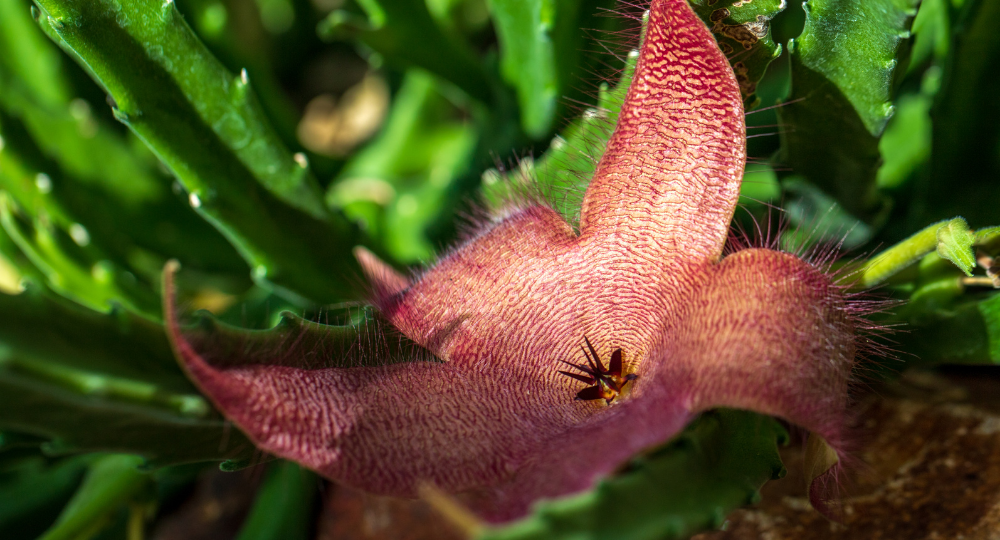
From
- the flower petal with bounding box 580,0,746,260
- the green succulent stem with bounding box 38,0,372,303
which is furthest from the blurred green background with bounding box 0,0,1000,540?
the flower petal with bounding box 580,0,746,260

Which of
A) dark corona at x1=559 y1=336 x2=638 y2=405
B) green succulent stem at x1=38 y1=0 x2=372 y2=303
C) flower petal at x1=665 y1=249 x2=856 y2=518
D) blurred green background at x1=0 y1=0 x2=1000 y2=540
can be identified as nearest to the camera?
flower petal at x1=665 y1=249 x2=856 y2=518

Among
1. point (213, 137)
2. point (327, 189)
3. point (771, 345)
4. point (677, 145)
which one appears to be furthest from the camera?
point (327, 189)

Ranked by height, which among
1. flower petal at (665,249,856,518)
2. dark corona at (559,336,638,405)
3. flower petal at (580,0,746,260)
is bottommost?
dark corona at (559,336,638,405)

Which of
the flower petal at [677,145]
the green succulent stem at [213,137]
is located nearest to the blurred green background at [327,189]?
the green succulent stem at [213,137]

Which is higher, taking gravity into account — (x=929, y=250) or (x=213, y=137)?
(x=929, y=250)

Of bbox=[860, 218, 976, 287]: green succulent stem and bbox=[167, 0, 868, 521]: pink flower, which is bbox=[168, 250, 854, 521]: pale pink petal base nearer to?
bbox=[167, 0, 868, 521]: pink flower

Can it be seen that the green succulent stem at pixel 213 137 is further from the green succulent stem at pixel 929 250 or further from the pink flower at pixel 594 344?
the green succulent stem at pixel 929 250

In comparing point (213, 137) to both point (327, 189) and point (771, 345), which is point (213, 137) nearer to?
point (327, 189)

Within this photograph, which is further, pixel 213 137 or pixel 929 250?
pixel 213 137

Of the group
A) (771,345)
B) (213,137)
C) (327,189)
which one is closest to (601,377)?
(771,345)
